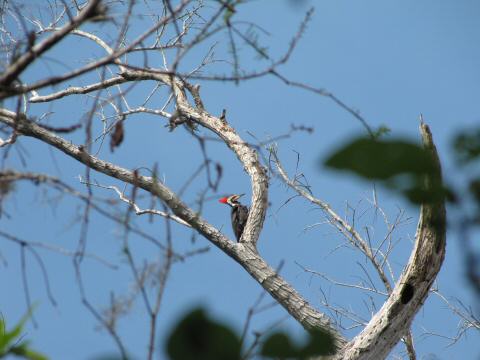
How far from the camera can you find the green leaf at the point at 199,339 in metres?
0.33

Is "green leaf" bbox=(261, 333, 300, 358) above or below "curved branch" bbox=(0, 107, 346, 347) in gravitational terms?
below

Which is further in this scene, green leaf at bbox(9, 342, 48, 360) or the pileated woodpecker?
the pileated woodpecker

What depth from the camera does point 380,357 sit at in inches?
151

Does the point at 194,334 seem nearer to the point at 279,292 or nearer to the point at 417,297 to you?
A: the point at 417,297

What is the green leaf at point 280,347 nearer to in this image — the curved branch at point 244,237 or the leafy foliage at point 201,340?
the leafy foliage at point 201,340

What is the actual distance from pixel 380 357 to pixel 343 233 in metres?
1.51

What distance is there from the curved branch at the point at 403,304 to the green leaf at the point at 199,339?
322 cm

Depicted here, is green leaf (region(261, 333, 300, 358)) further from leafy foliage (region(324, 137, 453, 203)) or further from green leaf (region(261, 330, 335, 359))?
leafy foliage (region(324, 137, 453, 203))

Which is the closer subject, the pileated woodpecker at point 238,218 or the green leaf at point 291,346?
the green leaf at point 291,346

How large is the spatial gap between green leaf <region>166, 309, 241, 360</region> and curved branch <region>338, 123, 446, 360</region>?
3.22 meters

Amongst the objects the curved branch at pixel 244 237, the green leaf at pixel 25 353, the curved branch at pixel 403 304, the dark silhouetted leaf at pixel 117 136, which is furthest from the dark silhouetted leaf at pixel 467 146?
the curved branch at pixel 244 237

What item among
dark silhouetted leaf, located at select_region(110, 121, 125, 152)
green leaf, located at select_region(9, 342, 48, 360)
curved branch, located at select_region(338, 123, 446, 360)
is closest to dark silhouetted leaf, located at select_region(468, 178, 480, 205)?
green leaf, located at select_region(9, 342, 48, 360)

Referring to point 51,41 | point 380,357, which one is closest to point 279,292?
point 380,357

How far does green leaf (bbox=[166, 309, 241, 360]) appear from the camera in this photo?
33 cm
